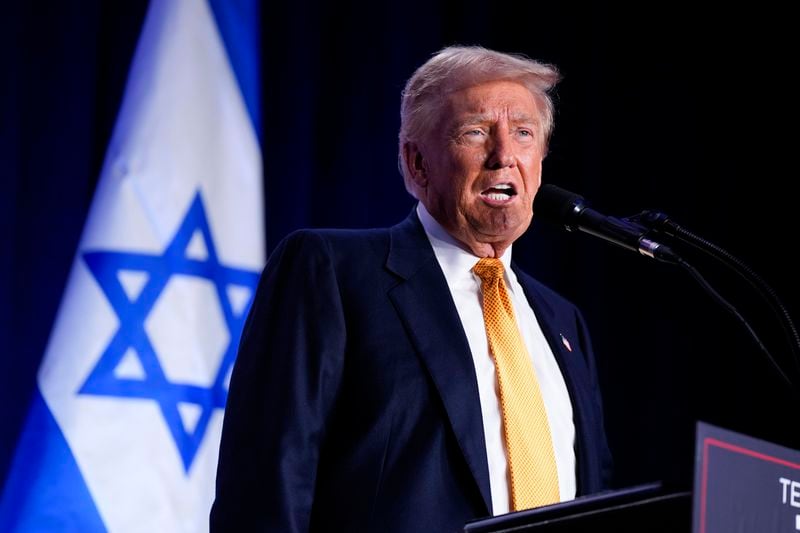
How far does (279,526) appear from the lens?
5.66 ft

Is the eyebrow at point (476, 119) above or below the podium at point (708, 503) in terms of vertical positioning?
above

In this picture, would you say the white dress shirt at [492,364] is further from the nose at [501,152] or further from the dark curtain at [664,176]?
the dark curtain at [664,176]

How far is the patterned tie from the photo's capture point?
6.04 feet

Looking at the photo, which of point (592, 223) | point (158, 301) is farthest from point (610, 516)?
point (158, 301)

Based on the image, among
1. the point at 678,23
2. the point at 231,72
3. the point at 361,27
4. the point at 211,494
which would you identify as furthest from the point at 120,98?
the point at 678,23

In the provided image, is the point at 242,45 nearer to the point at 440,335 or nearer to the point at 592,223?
the point at 440,335

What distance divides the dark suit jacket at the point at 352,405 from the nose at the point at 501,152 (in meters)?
0.23

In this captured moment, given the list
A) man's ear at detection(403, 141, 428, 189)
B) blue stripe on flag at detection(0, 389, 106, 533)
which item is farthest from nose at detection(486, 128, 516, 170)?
blue stripe on flag at detection(0, 389, 106, 533)

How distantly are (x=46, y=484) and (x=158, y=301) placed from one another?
0.48 meters

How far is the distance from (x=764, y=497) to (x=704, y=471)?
10 centimetres

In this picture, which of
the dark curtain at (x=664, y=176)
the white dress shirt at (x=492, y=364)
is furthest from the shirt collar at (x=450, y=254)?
the dark curtain at (x=664, y=176)

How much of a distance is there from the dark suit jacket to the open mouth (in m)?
0.17

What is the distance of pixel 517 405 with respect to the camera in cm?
191

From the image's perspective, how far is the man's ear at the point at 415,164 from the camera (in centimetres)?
216
